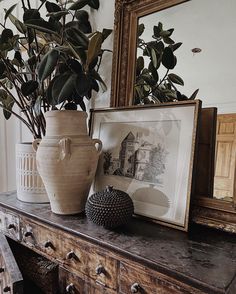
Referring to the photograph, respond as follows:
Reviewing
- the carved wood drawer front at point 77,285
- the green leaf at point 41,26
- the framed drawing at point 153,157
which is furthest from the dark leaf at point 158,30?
the carved wood drawer front at point 77,285

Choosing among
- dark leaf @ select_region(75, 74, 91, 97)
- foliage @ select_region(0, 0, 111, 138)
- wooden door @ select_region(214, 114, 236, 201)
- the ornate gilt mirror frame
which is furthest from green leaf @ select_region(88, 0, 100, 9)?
wooden door @ select_region(214, 114, 236, 201)

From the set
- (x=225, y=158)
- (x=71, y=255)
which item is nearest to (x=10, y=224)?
(x=71, y=255)

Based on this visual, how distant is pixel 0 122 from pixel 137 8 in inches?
62.9

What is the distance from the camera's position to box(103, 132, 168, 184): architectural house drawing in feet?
3.29

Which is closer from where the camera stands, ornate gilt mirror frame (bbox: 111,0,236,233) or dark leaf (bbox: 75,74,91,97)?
dark leaf (bbox: 75,74,91,97)

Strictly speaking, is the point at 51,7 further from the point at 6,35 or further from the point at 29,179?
the point at 29,179

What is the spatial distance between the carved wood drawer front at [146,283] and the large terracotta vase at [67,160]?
1.34 feet

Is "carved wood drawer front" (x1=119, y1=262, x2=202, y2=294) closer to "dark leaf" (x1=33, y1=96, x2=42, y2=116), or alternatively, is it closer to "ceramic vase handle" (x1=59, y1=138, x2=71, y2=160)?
"ceramic vase handle" (x1=59, y1=138, x2=71, y2=160)

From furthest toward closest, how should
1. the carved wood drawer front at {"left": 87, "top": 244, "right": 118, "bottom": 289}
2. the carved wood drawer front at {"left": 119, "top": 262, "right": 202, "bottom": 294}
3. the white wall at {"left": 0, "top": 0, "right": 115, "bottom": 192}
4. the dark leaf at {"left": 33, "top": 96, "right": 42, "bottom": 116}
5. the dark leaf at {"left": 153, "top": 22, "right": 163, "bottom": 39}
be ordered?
the white wall at {"left": 0, "top": 0, "right": 115, "bottom": 192} → the dark leaf at {"left": 33, "top": 96, "right": 42, "bottom": 116} → the dark leaf at {"left": 153, "top": 22, "right": 163, "bottom": 39} → the carved wood drawer front at {"left": 87, "top": 244, "right": 118, "bottom": 289} → the carved wood drawer front at {"left": 119, "top": 262, "right": 202, "bottom": 294}

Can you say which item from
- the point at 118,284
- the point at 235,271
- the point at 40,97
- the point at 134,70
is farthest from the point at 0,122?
the point at 235,271

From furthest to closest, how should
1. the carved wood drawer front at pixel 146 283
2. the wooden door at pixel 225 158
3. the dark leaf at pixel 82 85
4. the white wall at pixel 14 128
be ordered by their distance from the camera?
the white wall at pixel 14 128
the dark leaf at pixel 82 85
the wooden door at pixel 225 158
the carved wood drawer front at pixel 146 283

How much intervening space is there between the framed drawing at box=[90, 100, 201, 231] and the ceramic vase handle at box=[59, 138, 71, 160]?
227 mm

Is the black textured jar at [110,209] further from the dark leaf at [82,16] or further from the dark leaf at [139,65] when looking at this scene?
the dark leaf at [82,16]

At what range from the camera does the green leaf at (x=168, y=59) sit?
107 centimetres
